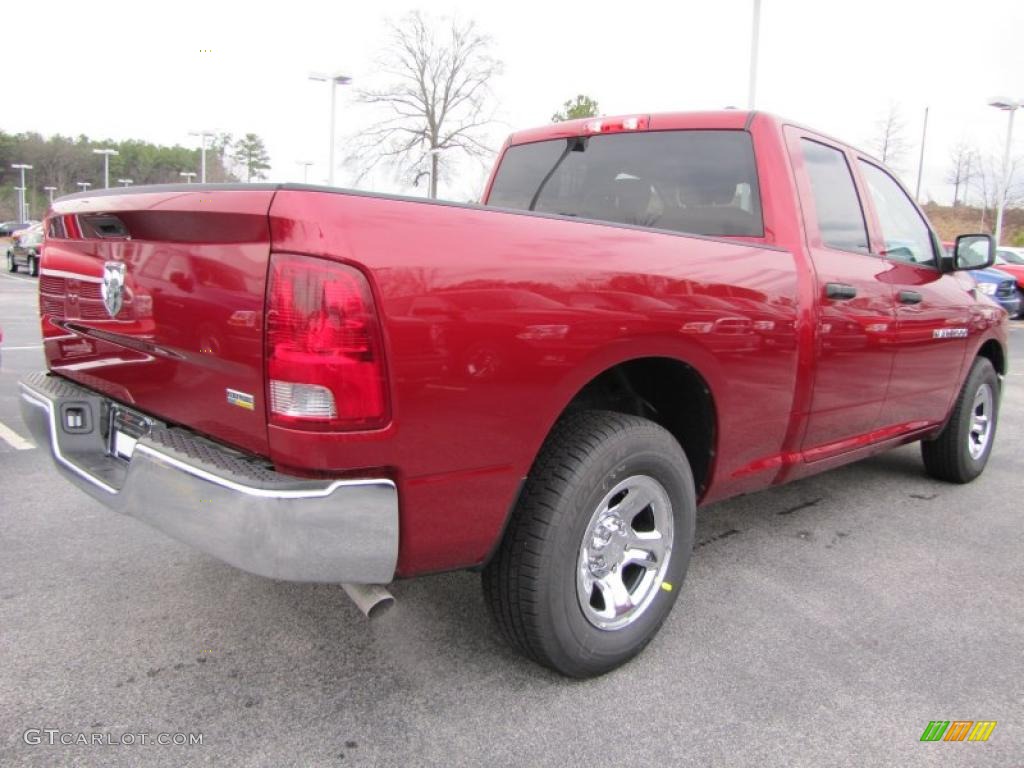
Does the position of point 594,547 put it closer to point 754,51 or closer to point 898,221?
point 898,221

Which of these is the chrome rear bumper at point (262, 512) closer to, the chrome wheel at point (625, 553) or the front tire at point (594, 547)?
the front tire at point (594, 547)

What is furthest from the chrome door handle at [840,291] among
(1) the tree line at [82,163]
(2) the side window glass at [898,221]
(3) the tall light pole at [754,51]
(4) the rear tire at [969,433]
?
(1) the tree line at [82,163]

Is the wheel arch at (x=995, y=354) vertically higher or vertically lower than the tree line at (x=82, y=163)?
lower

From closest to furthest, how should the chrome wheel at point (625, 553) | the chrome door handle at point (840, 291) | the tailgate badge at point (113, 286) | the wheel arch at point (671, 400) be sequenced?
the tailgate badge at point (113, 286) < the chrome wheel at point (625, 553) < the wheel arch at point (671, 400) < the chrome door handle at point (840, 291)

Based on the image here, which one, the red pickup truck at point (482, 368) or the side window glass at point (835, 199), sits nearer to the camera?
the red pickup truck at point (482, 368)

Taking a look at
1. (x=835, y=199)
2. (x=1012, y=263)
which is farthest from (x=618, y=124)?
(x=1012, y=263)

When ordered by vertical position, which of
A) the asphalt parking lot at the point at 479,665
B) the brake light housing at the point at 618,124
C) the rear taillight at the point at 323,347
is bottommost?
the asphalt parking lot at the point at 479,665

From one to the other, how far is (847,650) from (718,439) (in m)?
0.84

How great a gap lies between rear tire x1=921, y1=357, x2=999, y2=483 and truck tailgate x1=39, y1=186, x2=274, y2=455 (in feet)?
13.7

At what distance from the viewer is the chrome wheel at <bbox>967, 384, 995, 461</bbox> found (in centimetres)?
483

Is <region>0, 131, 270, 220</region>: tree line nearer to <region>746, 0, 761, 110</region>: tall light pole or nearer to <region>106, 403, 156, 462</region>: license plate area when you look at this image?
<region>746, 0, 761, 110</region>: tall light pole

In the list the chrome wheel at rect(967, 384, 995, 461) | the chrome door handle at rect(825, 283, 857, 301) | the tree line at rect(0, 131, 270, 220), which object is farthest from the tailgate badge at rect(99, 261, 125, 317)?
the tree line at rect(0, 131, 270, 220)

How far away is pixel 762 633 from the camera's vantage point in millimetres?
2795

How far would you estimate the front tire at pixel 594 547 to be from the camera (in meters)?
2.18
